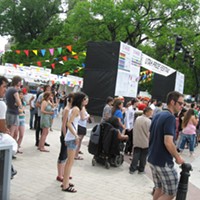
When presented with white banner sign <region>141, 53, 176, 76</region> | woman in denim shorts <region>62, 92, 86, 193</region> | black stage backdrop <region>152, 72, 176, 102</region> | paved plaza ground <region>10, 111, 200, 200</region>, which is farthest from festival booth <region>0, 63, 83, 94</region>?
woman in denim shorts <region>62, 92, 86, 193</region>

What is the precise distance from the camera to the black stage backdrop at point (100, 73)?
1338cm

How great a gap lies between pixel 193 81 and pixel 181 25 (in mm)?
10467

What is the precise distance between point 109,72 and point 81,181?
27.2 ft

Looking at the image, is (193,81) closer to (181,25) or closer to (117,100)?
(181,25)

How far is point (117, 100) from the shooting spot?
7.54 metres

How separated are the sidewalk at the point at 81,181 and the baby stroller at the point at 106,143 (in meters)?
0.19

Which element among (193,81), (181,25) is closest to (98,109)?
(181,25)

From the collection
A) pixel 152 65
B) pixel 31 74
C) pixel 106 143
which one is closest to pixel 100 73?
pixel 152 65

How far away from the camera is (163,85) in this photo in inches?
912

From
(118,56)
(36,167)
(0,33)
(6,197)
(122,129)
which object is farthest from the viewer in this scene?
(0,33)

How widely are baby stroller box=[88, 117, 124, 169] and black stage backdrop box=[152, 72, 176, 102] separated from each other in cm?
1633

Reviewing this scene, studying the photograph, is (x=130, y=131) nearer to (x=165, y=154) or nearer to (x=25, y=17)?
(x=165, y=154)

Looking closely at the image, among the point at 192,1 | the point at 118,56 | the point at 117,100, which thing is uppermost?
the point at 192,1

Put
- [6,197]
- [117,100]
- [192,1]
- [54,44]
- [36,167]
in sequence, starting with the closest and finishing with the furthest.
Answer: [6,197] < [36,167] < [117,100] < [192,1] < [54,44]
